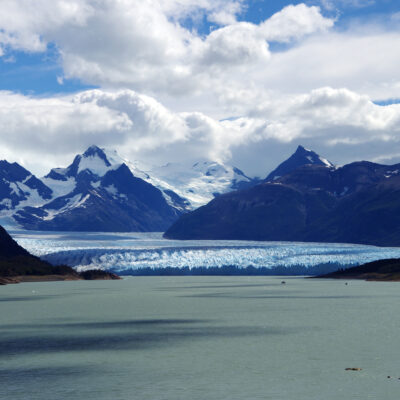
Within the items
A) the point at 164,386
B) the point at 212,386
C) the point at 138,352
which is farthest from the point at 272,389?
the point at 138,352

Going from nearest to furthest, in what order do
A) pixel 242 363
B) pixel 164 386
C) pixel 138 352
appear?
pixel 164 386 → pixel 242 363 → pixel 138 352

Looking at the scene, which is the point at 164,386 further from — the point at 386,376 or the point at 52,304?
the point at 52,304

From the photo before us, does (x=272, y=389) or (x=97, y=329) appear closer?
(x=272, y=389)

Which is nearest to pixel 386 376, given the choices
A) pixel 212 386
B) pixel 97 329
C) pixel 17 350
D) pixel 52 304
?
pixel 212 386

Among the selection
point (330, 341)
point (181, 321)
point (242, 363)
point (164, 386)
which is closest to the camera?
point (164, 386)

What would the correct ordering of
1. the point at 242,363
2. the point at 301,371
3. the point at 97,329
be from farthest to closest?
the point at 97,329
the point at 242,363
the point at 301,371

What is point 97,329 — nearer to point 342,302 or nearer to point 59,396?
point 59,396
